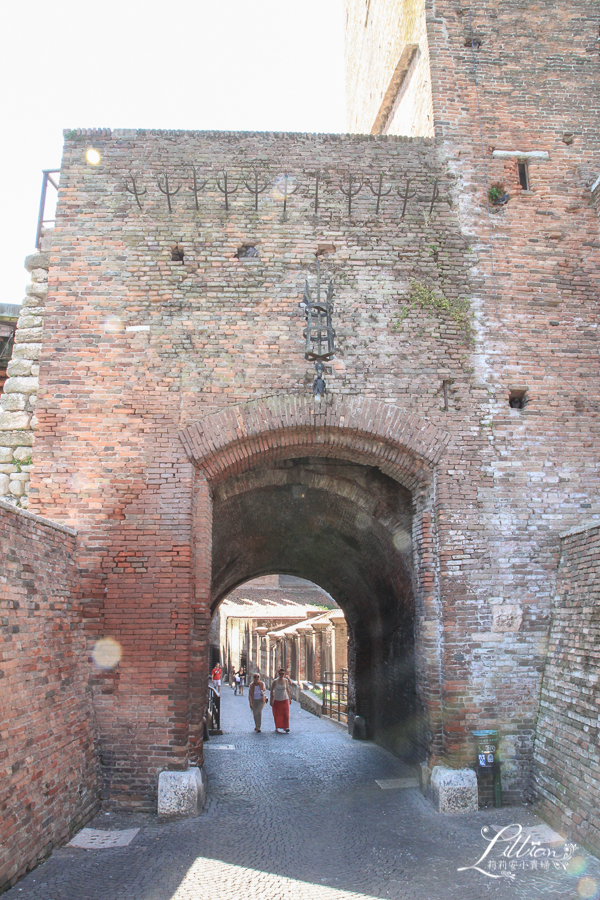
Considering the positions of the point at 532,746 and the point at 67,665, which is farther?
the point at 532,746

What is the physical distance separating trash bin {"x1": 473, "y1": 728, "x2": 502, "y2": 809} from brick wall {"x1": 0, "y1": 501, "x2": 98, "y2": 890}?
4.01 meters

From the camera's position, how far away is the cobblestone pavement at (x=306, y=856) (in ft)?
15.4

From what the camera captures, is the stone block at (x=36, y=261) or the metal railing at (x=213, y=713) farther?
the metal railing at (x=213, y=713)

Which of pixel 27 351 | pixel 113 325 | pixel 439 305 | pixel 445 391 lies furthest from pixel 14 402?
pixel 439 305

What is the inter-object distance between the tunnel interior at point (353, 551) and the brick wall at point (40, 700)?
2662 mm

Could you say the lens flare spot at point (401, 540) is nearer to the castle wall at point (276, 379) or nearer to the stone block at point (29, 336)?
the castle wall at point (276, 379)

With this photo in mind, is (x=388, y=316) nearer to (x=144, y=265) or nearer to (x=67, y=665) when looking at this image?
(x=144, y=265)

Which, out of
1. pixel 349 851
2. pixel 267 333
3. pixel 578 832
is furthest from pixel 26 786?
pixel 267 333

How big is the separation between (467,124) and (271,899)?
9121 millimetres

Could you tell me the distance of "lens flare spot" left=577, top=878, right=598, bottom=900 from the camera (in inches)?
179

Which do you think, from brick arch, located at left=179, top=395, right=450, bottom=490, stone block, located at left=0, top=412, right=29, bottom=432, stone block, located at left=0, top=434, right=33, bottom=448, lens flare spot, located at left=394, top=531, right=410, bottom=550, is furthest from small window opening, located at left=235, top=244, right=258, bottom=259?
lens flare spot, located at left=394, top=531, right=410, bottom=550

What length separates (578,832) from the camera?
5496 mm

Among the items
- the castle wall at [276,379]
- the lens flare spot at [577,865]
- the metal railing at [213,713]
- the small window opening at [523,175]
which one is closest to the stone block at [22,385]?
the castle wall at [276,379]

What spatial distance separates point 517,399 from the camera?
792cm
